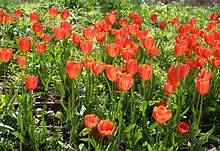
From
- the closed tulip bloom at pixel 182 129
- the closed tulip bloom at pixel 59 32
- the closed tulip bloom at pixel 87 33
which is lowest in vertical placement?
the closed tulip bloom at pixel 182 129

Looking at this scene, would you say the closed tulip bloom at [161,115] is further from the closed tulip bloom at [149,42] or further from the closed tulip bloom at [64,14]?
the closed tulip bloom at [64,14]

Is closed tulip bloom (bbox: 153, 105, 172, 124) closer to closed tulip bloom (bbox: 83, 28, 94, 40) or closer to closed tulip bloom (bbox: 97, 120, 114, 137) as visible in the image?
closed tulip bloom (bbox: 97, 120, 114, 137)

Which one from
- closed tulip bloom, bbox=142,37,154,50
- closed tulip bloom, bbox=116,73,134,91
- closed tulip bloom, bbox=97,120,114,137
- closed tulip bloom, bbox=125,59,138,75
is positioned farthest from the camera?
closed tulip bloom, bbox=142,37,154,50

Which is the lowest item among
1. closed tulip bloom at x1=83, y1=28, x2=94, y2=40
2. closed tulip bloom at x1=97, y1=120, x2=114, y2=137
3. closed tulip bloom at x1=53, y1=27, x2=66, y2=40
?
closed tulip bloom at x1=97, y1=120, x2=114, y2=137

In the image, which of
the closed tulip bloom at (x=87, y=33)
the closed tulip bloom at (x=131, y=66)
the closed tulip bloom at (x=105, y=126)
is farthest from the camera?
the closed tulip bloom at (x=87, y=33)

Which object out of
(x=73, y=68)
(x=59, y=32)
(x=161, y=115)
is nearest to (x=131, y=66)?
(x=73, y=68)

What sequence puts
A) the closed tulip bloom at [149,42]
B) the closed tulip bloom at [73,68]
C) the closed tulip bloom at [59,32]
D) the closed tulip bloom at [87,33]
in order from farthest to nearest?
the closed tulip bloom at [87,33]
the closed tulip bloom at [59,32]
the closed tulip bloom at [149,42]
the closed tulip bloom at [73,68]

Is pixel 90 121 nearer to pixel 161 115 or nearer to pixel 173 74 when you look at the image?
pixel 161 115

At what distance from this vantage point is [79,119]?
10.8 ft

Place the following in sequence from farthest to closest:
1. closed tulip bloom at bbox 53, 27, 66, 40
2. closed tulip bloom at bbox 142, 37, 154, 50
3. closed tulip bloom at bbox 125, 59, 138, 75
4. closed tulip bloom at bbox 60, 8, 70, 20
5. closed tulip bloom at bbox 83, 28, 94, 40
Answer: closed tulip bloom at bbox 60, 8, 70, 20
closed tulip bloom at bbox 83, 28, 94, 40
closed tulip bloom at bbox 53, 27, 66, 40
closed tulip bloom at bbox 142, 37, 154, 50
closed tulip bloom at bbox 125, 59, 138, 75

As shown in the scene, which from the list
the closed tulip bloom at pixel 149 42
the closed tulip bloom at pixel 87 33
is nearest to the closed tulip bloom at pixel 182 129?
the closed tulip bloom at pixel 149 42

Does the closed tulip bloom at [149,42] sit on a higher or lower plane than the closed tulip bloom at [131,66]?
higher

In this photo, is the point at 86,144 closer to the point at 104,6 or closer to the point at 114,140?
the point at 114,140

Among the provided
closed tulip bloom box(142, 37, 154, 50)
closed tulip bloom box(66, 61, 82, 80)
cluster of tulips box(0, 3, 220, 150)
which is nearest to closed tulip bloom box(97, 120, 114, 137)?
cluster of tulips box(0, 3, 220, 150)
